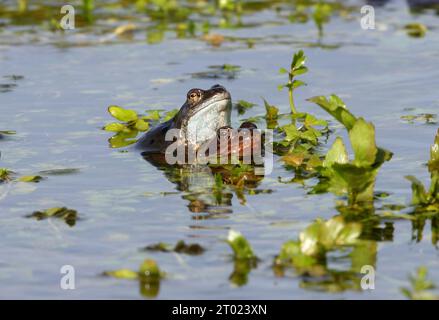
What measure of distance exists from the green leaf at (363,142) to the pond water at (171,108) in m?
0.45

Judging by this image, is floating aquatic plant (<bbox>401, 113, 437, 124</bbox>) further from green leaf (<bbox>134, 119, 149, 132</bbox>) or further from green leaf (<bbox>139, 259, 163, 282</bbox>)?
green leaf (<bbox>139, 259, 163, 282</bbox>)

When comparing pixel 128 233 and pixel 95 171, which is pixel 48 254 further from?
pixel 95 171

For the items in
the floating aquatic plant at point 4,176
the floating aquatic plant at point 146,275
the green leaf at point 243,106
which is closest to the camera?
the floating aquatic plant at point 146,275

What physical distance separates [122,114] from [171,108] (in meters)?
1.29

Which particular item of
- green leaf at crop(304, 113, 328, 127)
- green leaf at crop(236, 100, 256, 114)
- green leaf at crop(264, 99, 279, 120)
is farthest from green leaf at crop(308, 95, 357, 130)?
green leaf at crop(236, 100, 256, 114)

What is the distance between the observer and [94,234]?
726 centimetres

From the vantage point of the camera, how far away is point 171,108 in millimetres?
11906

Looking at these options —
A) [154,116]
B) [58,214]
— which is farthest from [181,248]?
[154,116]

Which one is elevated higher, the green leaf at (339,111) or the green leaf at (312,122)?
the green leaf at (312,122)

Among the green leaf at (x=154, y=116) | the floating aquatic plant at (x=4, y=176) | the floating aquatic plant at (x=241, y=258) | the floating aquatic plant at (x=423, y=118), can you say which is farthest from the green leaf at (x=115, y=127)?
the floating aquatic plant at (x=241, y=258)

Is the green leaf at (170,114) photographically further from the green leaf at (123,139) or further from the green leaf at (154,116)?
the green leaf at (123,139)

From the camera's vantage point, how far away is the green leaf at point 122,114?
10.6 metres
